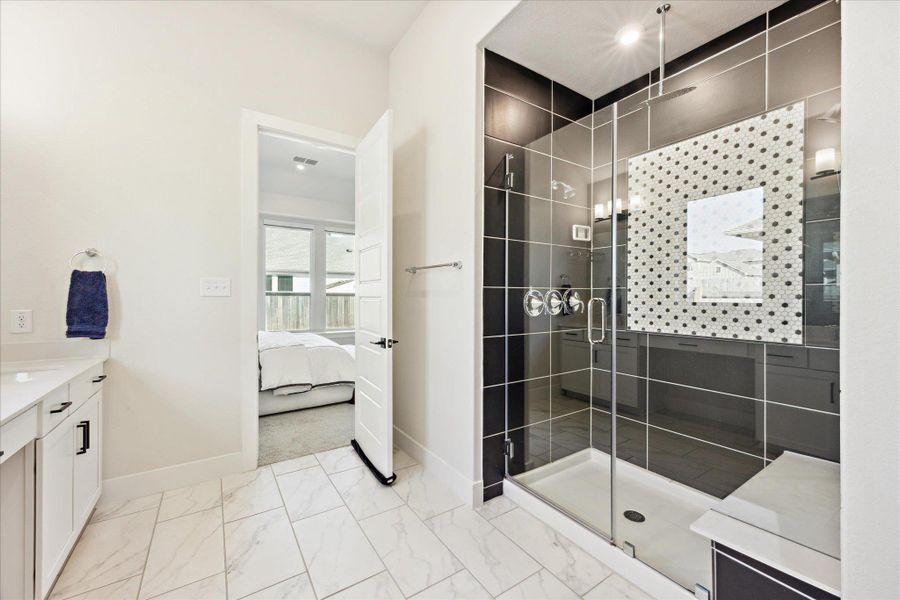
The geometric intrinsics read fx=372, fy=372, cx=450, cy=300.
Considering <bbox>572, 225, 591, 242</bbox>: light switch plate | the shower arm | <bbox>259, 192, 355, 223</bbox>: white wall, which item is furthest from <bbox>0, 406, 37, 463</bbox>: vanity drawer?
<bbox>259, 192, 355, 223</bbox>: white wall

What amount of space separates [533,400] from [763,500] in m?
1.08

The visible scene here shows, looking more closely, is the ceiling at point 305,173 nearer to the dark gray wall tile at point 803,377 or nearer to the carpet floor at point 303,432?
the carpet floor at point 303,432

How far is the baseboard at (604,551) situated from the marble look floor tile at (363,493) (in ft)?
2.28

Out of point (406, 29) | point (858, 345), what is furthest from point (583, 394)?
point (406, 29)

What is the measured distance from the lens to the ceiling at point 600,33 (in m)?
1.85

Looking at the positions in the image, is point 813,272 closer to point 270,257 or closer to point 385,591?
point 385,591

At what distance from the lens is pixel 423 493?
213 cm

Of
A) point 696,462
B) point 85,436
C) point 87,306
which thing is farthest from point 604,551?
point 87,306

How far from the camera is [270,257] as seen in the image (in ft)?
18.2

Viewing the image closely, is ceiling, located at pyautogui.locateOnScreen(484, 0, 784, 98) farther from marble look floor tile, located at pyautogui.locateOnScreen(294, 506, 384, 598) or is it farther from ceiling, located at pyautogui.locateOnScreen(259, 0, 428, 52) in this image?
marble look floor tile, located at pyautogui.locateOnScreen(294, 506, 384, 598)

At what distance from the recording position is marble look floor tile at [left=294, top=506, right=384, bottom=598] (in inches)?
58.4

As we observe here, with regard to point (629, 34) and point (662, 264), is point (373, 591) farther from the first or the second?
point (629, 34)

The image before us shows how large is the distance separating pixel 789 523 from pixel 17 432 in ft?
7.81

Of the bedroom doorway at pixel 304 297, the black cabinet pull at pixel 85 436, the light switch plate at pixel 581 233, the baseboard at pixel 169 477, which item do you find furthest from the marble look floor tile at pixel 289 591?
the light switch plate at pixel 581 233
